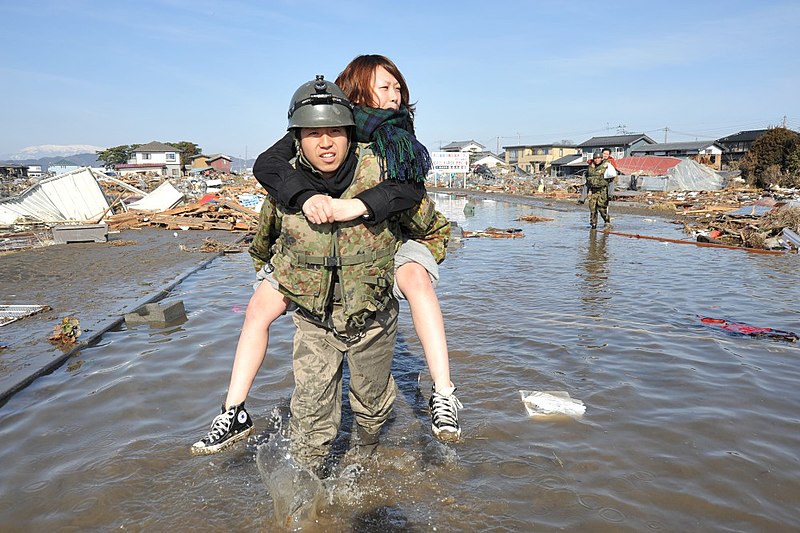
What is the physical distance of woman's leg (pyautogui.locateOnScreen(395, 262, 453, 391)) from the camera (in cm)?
294

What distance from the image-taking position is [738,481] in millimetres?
2875

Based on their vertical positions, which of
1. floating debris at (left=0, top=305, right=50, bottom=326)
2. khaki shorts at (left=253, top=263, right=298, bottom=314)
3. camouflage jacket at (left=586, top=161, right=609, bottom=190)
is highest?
camouflage jacket at (left=586, top=161, right=609, bottom=190)

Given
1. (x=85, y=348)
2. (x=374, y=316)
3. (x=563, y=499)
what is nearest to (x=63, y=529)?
(x=374, y=316)

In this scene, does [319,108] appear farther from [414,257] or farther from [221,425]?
[221,425]

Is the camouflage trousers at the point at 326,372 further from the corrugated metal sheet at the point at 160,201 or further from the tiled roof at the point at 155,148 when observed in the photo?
the tiled roof at the point at 155,148

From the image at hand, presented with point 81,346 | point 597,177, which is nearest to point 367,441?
point 81,346

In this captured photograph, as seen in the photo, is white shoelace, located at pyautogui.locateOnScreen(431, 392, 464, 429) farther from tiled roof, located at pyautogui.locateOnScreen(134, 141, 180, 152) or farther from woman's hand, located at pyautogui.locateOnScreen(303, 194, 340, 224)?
tiled roof, located at pyautogui.locateOnScreen(134, 141, 180, 152)

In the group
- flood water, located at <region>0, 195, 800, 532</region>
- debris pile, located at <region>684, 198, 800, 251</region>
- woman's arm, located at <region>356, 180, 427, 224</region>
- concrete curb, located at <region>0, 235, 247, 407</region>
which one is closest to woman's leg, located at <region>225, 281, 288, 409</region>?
flood water, located at <region>0, 195, 800, 532</region>

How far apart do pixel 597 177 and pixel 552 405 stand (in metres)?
12.7

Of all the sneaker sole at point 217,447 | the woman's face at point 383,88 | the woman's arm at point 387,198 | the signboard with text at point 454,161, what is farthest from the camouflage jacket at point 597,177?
the signboard with text at point 454,161

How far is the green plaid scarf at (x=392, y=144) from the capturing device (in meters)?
2.57

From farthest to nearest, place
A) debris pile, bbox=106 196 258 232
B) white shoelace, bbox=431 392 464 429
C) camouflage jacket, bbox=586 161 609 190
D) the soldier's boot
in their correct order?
debris pile, bbox=106 196 258 232 < camouflage jacket, bbox=586 161 609 190 < the soldier's boot < white shoelace, bbox=431 392 464 429

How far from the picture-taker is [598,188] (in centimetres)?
1549

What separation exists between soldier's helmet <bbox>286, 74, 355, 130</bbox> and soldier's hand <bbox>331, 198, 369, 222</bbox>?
0.36 meters
